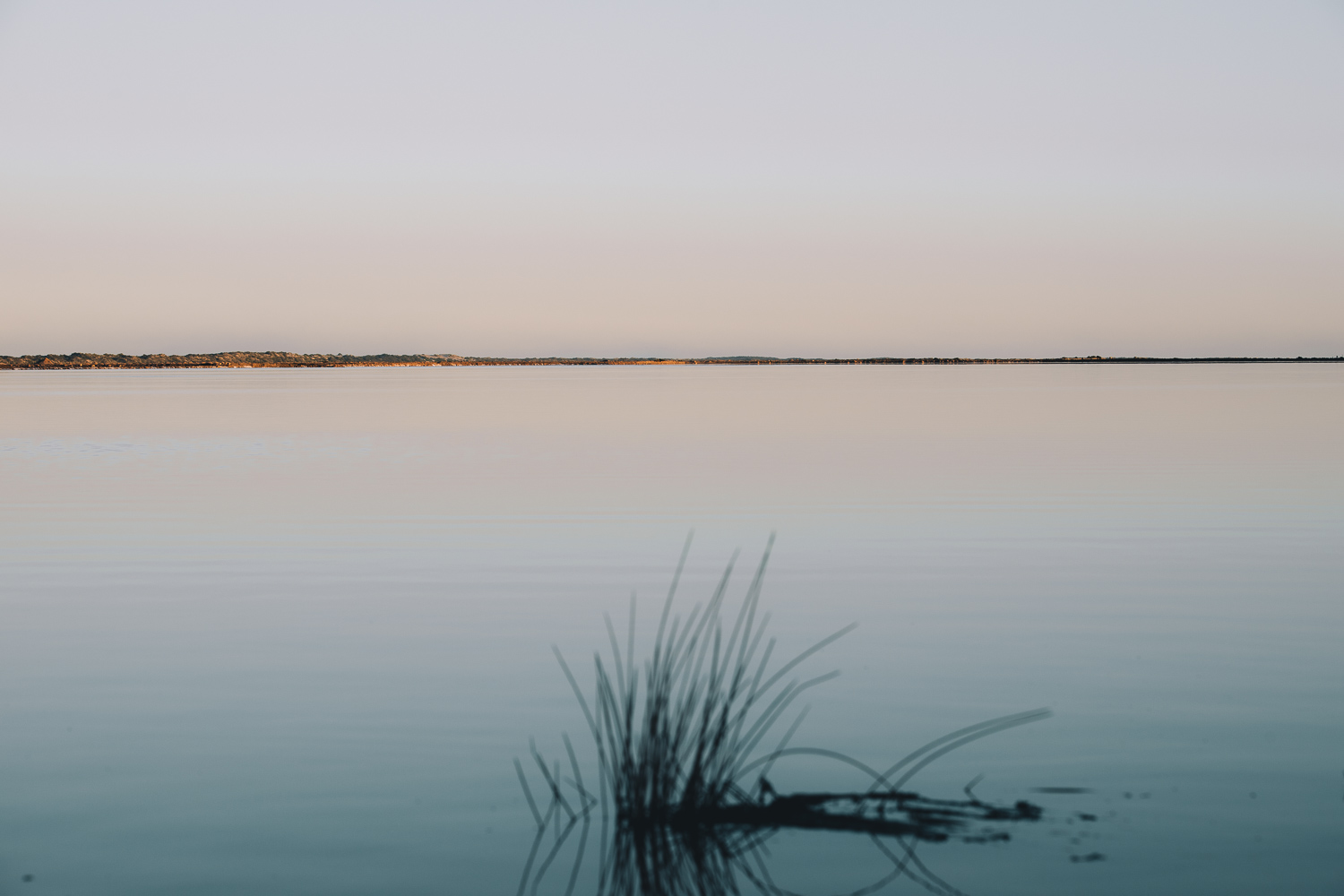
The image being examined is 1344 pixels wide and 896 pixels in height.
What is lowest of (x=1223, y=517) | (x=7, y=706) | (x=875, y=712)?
(x=7, y=706)

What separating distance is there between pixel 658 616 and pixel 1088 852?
21.3ft

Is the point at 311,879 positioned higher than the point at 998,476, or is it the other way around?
the point at 998,476

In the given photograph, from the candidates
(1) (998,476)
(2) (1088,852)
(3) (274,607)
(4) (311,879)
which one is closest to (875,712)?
(2) (1088,852)

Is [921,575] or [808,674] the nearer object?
[808,674]

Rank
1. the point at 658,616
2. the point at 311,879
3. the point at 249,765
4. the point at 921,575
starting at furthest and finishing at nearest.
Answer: the point at 921,575 → the point at 658,616 → the point at 249,765 → the point at 311,879

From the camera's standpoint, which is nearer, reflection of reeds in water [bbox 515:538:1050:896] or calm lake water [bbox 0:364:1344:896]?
reflection of reeds in water [bbox 515:538:1050:896]

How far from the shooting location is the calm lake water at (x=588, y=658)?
22.8 feet

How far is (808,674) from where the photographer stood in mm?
10461

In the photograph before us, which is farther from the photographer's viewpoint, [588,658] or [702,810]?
[588,658]

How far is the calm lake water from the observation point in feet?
22.8

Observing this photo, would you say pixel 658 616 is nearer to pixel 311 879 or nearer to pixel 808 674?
pixel 808 674

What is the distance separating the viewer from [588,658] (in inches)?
432

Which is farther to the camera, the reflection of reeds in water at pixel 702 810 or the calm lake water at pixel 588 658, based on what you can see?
the calm lake water at pixel 588 658

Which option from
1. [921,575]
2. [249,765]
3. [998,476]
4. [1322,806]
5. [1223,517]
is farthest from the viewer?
[998,476]
